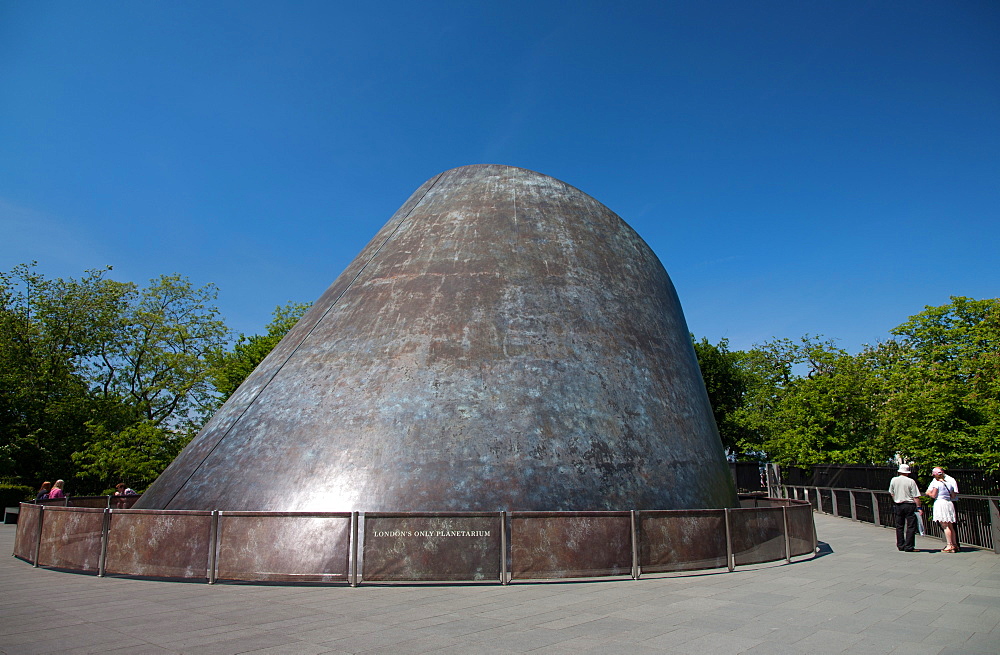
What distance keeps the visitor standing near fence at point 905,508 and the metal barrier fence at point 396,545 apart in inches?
208

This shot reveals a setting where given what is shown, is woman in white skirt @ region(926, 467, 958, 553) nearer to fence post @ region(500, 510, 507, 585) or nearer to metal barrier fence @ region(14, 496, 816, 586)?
metal barrier fence @ region(14, 496, 816, 586)

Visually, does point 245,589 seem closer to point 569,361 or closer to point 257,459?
point 257,459

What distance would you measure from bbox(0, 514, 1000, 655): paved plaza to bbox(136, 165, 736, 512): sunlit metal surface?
1600 mm

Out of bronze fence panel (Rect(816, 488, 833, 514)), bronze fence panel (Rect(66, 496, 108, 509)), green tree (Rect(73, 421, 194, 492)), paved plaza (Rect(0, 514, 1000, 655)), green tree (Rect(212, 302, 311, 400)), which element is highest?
green tree (Rect(212, 302, 311, 400))

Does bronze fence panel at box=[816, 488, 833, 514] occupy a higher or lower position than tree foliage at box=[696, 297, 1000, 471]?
lower

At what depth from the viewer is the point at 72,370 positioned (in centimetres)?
3231

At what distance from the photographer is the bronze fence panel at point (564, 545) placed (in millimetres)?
7582

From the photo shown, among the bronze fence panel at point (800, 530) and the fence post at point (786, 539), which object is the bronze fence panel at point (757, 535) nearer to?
the fence post at point (786, 539)

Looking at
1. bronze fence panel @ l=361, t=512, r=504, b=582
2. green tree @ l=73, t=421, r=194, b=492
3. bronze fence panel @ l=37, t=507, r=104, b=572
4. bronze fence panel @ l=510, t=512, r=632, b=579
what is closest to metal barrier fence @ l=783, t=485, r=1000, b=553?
bronze fence panel @ l=510, t=512, r=632, b=579

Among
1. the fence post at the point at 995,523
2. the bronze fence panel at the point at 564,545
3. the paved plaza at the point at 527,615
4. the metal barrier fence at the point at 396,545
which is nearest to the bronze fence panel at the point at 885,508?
the fence post at the point at 995,523

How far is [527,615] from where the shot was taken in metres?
5.88

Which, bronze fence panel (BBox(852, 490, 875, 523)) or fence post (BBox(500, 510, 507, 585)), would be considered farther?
bronze fence panel (BBox(852, 490, 875, 523))

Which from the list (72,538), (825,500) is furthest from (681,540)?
(825,500)

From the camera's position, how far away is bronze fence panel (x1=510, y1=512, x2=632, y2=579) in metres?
7.58
